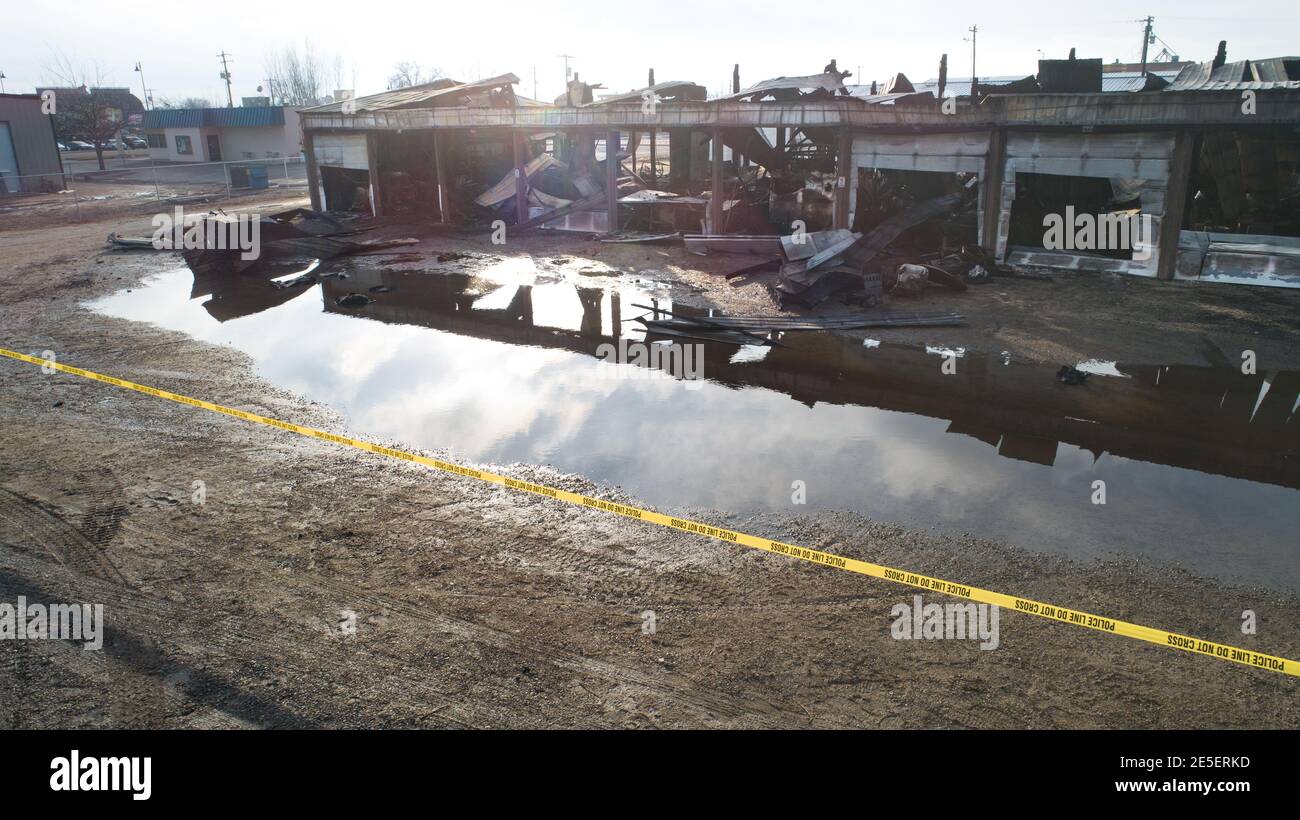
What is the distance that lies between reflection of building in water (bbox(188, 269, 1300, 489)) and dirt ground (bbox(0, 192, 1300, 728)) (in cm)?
310

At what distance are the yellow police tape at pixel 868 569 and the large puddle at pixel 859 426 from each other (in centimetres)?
45

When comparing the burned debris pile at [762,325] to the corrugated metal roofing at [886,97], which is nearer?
the burned debris pile at [762,325]

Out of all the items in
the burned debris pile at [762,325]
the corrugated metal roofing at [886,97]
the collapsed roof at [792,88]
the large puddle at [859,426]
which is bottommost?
the large puddle at [859,426]

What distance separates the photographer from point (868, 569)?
6672mm

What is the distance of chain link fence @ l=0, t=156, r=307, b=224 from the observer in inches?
1264

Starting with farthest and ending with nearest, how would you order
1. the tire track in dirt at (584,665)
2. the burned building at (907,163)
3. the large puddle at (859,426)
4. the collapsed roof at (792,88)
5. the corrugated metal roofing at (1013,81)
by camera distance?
the corrugated metal roofing at (1013,81)
the collapsed roof at (792,88)
the burned building at (907,163)
the large puddle at (859,426)
the tire track in dirt at (584,665)

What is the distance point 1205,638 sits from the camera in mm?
5723

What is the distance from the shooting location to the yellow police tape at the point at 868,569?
5566 mm

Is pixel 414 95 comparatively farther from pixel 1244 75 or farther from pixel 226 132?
pixel 226 132

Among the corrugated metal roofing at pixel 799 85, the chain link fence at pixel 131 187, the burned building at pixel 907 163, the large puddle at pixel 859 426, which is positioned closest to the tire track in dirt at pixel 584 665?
the large puddle at pixel 859 426

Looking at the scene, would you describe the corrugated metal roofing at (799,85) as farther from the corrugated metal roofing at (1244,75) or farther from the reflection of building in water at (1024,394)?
the reflection of building in water at (1024,394)
